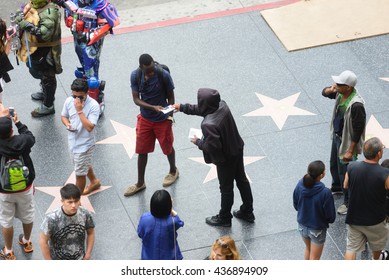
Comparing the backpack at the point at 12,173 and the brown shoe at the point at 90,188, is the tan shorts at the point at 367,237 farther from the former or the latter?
the backpack at the point at 12,173

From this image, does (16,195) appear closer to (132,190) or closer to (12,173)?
(12,173)

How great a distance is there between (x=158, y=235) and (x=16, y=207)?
2.04m

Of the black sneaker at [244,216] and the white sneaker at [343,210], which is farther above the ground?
the white sneaker at [343,210]

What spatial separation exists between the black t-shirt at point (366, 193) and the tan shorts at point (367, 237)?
0.28ft

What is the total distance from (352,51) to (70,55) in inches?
163

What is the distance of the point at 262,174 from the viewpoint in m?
12.1

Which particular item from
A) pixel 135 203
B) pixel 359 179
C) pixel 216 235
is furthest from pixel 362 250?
pixel 135 203

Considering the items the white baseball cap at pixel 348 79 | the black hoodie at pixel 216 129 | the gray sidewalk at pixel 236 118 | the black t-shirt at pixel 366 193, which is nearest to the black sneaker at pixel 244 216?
the gray sidewalk at pixel 236 118

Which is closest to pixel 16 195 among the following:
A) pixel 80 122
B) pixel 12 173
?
pixel 12 173

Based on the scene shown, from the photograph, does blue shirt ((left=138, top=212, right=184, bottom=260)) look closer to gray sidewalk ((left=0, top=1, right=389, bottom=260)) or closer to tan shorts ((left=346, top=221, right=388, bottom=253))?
gray sidewalk ((left=0, top=1, right=389, bottom=260))

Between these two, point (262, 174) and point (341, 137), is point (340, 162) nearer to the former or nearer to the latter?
point (341, 137)

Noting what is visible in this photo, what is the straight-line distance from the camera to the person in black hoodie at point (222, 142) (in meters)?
10.4

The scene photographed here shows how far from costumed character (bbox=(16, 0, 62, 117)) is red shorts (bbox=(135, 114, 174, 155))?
191cm

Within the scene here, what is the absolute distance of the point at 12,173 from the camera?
33.3 ft
